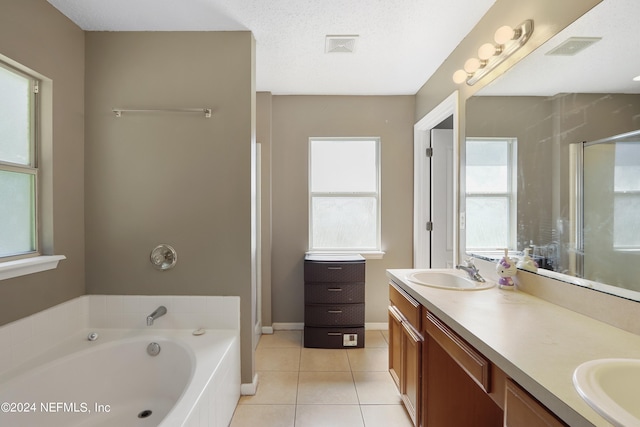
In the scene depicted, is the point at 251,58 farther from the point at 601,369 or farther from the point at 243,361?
the point at 601,369

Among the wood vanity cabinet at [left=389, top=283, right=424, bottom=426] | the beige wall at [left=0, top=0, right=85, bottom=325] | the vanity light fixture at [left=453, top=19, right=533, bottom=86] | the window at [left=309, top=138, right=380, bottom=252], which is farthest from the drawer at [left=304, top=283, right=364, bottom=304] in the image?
the vanity light fixture at [left=453, top=19, right=533, bottom=86]

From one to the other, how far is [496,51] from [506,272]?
1.25m

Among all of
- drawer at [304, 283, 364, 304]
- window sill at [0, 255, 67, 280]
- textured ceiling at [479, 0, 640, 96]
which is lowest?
drawer at [304, 283, 364, 304]

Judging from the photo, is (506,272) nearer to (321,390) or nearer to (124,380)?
(321,390)

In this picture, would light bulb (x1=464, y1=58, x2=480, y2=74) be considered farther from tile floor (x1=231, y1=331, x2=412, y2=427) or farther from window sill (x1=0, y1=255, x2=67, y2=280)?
window sill (x1=0, y1=255, x2=67, y2=280)

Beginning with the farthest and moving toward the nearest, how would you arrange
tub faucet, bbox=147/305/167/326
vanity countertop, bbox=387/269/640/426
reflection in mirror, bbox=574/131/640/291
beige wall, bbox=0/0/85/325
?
tub faucet, bbox=147/305/167/326 < beige wall, bbox=0/0/85/325 < reflection in mirror, bbox=574/131/640/291 < vanity countertop, bbox=387/269/640/426

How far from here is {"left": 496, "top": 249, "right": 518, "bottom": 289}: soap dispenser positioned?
5.26ft

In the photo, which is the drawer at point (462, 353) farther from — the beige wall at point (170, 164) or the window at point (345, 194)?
the window at point (345, 194)

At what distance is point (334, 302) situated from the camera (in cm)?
276

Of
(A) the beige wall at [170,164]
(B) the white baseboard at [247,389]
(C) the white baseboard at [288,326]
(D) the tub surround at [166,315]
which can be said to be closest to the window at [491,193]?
(A) the beige wall at [170,164]

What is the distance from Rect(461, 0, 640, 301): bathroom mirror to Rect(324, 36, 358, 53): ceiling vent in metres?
0.96

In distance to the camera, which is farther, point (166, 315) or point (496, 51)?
point (166, 315)

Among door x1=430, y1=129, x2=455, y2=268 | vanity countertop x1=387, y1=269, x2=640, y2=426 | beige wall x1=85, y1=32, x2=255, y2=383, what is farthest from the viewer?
door x1=430, y1=129, x2=455, y2=268

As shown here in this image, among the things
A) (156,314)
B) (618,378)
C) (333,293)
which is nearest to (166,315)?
(156,314)
